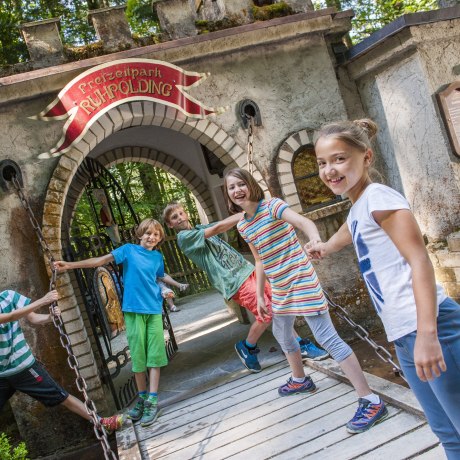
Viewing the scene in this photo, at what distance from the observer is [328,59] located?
6.01m

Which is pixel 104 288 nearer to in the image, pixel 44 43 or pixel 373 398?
pixel 44 43

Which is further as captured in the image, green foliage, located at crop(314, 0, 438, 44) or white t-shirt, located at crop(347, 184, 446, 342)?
green foliage, located at crop(314, 0, 438, 44)

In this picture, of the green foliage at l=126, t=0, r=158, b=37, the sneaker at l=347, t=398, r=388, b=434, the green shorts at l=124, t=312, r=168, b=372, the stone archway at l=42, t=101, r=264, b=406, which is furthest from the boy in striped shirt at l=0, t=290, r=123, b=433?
the green foliage at l=126, t=0, r=158, b=37

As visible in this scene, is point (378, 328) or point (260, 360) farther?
point (378, 328)

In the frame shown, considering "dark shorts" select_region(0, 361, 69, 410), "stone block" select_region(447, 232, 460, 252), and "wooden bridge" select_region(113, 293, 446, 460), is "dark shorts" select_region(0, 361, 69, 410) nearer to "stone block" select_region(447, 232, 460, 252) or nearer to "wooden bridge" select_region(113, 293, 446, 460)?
"wooden bridge" select_region(113, 293, 446, 460)

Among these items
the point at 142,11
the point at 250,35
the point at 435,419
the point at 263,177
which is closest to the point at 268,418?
the point at 435,419

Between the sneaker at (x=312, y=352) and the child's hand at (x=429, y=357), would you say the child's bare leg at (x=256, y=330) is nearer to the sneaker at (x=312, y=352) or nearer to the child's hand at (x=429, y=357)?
the sneaker at (x=312, y=352)

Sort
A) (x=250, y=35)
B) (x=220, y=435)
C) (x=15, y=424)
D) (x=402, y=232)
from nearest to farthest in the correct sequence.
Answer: (x=402, y=232), (x=220, y=435), (x=15, y=424), (x=250, y=35)

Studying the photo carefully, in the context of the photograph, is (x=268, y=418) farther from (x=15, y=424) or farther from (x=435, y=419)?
(x=15, y=424)

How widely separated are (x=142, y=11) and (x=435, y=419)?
36.6 ft

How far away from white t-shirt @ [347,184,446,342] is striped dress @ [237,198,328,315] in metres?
1.48

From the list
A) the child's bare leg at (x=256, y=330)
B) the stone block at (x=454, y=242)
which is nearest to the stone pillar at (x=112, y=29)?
the child's bare leg at (x=256, y=330)

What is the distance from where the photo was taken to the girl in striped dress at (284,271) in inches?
126

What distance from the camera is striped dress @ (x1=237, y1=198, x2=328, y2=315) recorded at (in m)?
3.39
